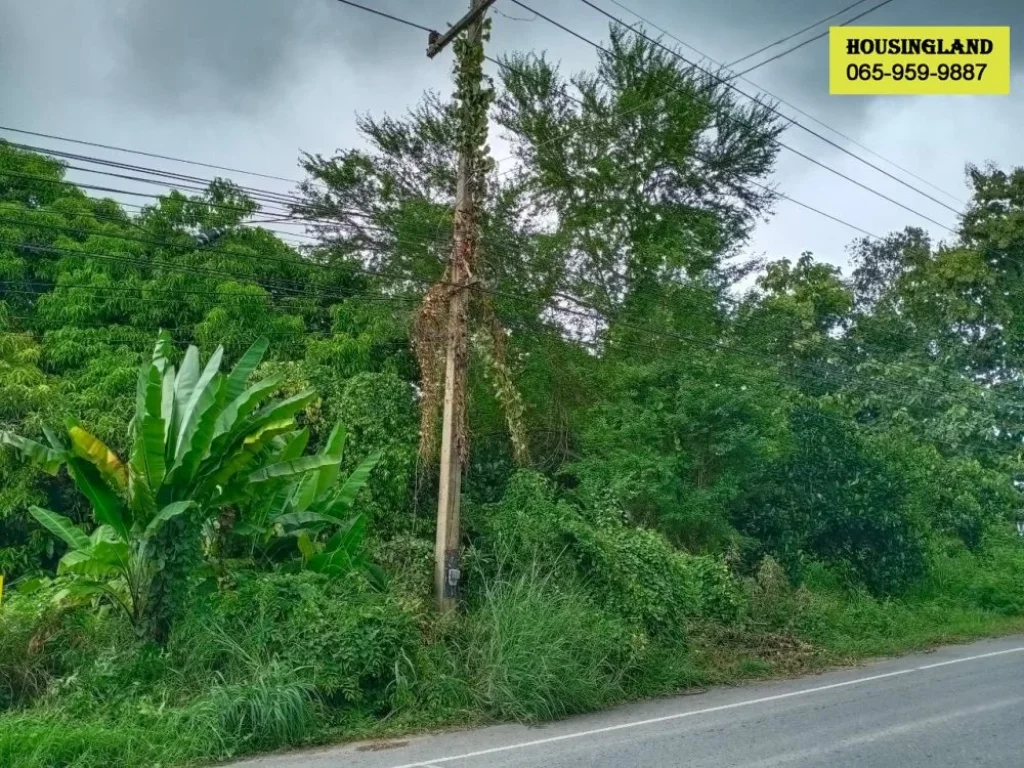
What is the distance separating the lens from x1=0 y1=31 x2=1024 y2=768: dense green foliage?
1047 cm

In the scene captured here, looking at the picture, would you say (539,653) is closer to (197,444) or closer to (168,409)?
(197,444)

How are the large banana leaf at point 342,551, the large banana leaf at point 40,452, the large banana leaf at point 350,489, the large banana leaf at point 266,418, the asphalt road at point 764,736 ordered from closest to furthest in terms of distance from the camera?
the asphalt road at point 764,736
the large banana leaf at point 40,452
the large banana leaf at point 266,418
the large banana leaf at point 342,551
the large banana leaf at point 350,489

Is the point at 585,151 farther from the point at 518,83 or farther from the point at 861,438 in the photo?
the point at 861,438

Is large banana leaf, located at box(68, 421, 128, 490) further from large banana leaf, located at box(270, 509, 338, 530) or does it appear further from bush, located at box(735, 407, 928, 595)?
bush, located at box(735, 407, 928, 595)

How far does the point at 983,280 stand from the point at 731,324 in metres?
11.4

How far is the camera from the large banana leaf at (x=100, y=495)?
10992 mm

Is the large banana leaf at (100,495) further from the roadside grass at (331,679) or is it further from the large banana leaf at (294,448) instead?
the large banana leaf at (294,448)

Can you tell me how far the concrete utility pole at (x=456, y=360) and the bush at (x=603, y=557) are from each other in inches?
39.5

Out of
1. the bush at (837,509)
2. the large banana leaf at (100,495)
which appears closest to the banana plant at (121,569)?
the large banana leaf at (100,495)

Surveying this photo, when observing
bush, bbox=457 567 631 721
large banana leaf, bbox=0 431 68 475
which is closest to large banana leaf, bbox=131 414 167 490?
large banana leaf, bbox=0 431 68 475

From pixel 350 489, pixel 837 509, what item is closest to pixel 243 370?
pixel 350 489

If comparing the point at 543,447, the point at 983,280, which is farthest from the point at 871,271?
the point at 543,447

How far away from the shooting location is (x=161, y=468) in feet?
35.3

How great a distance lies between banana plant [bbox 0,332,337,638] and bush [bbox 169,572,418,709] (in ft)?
2.69
